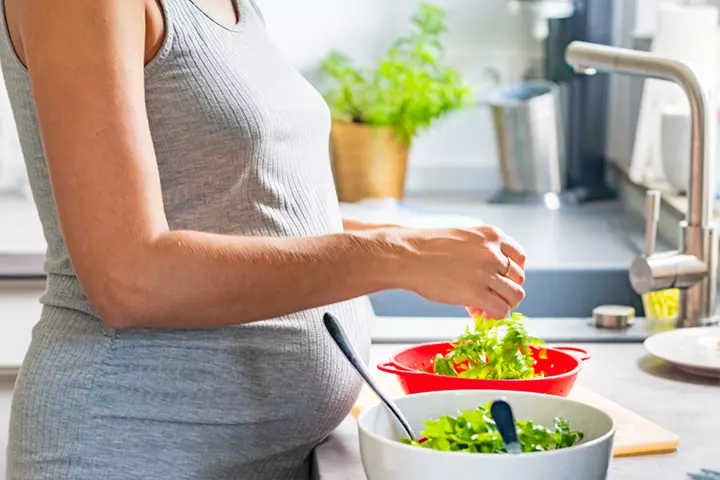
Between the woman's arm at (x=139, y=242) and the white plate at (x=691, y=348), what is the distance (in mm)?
472

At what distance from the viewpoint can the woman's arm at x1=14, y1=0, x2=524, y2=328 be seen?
900 mm

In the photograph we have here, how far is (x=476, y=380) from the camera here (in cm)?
106

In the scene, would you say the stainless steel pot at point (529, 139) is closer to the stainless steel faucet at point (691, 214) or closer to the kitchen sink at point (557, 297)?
the kitchen sink at point (557, 297)

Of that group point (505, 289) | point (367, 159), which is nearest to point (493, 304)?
point (505, 289)

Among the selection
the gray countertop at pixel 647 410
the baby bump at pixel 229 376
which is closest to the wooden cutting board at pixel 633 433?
the gray countertop at pixel 647 410

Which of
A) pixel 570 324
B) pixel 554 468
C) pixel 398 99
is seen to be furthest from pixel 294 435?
pixel 398 99

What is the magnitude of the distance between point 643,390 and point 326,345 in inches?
Answer: 17.3

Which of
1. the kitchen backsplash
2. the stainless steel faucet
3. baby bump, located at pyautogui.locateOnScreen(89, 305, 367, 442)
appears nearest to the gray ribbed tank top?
baby bump, located at pyautogui.locateOnScreen(89, 305, 367, 442)

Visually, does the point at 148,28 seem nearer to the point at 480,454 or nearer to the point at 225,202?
the point at 225,202

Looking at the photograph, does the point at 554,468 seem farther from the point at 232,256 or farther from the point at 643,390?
the point at 643,390

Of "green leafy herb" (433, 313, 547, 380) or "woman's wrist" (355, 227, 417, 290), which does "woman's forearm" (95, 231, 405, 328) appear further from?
"green leafy herb" (433, 313, 547, 380)

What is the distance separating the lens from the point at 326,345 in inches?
42.8

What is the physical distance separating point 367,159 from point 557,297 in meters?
0.55

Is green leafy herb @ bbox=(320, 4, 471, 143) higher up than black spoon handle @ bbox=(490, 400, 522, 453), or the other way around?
black spoon handle @ bbox=(490, 400, 522, 453)
